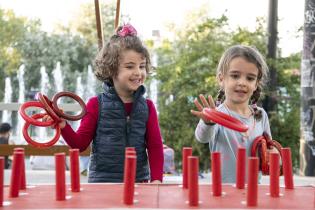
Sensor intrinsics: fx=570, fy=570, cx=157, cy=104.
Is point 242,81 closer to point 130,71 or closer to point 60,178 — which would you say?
point 130,71

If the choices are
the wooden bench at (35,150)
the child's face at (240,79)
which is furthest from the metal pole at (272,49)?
the child's face at (240,79)

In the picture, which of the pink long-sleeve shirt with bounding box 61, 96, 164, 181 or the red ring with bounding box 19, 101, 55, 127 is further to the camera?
the pink long-sleeve shirt with bounding box 61, 96, 164, 181

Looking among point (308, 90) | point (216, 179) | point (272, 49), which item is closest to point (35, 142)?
point (216, 179)

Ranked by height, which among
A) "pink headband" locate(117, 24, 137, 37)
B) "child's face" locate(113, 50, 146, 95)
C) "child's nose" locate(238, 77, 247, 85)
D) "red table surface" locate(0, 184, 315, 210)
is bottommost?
"red table surface" locate(0, 184, 315, 210)

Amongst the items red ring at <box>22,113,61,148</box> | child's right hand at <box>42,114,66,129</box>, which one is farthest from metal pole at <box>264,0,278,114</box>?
red ring at <box>22,113,61,148</box>

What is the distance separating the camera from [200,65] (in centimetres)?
696

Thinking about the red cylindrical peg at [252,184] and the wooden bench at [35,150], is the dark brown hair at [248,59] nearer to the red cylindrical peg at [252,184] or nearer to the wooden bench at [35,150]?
the red cylindrical peg at [252,184]

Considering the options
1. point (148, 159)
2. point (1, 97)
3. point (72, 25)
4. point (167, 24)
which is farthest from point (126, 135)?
point (72, 25)

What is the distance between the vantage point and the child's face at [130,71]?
2.39 m

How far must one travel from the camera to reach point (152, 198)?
4.84 feet

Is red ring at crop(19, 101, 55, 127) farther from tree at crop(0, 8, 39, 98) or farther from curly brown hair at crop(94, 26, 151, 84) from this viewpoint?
tree at crop(0, 8, 39, 98)

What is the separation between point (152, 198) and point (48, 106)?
0.66m

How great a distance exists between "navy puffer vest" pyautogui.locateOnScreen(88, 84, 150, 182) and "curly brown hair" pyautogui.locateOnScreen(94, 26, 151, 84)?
0.30 ft

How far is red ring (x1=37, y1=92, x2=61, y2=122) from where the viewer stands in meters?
1.93
